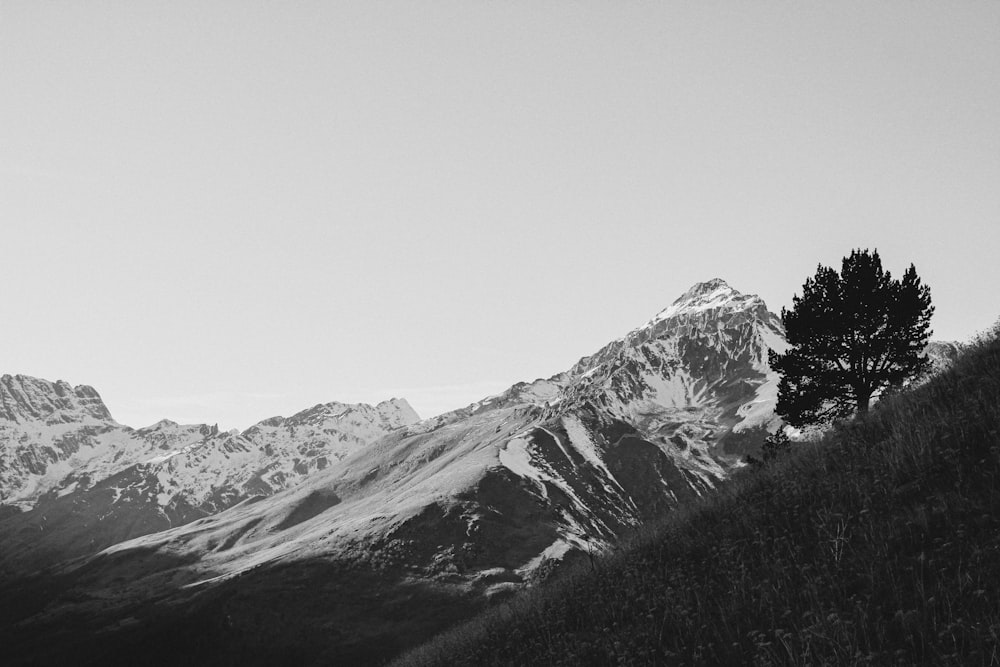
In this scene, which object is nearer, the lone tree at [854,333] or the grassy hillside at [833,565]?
the grassy hillside at [833,565]

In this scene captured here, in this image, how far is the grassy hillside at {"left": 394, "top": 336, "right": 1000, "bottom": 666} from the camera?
8414mm

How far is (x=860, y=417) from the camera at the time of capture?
15867 mm

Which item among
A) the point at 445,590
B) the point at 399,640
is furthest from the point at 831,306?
the point at 445,590

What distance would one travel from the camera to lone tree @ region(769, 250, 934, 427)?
1262 inches

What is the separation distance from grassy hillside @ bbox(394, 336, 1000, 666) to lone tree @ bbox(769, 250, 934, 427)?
57.6 ft

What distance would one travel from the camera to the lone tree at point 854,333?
32062 mm

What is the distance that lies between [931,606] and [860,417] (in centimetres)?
811

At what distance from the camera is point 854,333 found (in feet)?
107

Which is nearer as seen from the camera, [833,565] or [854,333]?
[833,565]

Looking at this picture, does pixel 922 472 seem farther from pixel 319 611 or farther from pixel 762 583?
pixel 319 611

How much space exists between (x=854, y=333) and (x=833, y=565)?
25.3 meters

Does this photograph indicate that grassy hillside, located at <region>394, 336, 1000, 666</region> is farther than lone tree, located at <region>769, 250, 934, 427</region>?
No

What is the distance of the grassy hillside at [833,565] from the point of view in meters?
8.41

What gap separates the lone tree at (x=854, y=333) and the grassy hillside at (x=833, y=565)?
17.5 m
